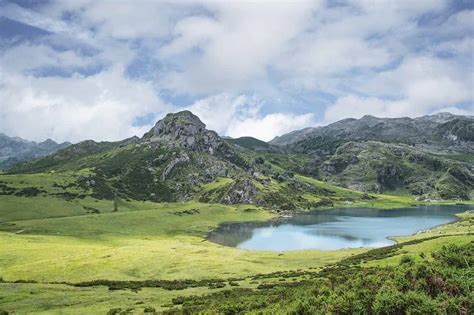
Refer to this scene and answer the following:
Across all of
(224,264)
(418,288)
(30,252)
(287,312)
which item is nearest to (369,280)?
(418,288)

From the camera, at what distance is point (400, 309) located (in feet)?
99.0

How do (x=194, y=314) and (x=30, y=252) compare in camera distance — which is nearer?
(x=194, y=314)

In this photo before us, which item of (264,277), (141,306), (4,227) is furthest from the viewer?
(4,227)

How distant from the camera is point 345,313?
1275 inches

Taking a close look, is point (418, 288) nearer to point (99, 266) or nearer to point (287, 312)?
point (287, 312)

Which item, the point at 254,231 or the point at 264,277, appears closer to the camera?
the point at 264,277

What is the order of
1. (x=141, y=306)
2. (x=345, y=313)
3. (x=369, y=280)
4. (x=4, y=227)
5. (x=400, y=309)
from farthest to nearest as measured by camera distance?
(x=4, y=227), (x=141, y=306), (x=369, y=280), (x=345, y=313), (x=400, y=309)

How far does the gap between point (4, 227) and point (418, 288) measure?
169950 millimetres

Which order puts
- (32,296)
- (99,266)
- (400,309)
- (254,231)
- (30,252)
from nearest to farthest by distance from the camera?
(400,309)
(32,296)
(99,266)
(30,252)
(254,231)

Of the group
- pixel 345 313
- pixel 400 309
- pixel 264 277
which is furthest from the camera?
pixel 264 277

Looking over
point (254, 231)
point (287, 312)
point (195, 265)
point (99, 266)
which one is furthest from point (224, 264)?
point (254, 231)

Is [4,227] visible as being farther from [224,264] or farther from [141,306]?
[141,306]

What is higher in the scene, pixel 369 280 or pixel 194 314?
pixel 369 280

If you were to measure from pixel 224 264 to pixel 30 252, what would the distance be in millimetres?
48506
